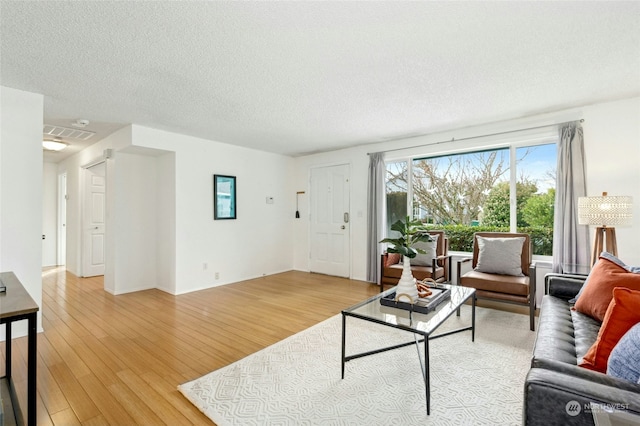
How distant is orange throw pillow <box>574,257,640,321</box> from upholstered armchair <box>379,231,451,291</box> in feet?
5.92

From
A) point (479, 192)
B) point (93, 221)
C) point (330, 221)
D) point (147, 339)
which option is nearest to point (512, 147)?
point (479, 192)

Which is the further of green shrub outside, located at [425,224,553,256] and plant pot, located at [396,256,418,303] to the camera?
green shrub outside, located at [425,224,553,256]

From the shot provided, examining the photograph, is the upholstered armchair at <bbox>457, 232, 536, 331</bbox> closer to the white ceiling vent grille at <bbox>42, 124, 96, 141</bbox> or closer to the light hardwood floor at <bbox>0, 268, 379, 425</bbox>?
the light hardwood floor at <bbox>0, 268, 379, 425</bbox>

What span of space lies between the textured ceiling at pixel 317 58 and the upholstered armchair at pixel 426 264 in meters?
1.71

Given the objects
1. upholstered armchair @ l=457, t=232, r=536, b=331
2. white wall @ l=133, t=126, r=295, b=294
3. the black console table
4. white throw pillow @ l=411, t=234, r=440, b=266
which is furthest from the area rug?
white wall @ l=133, t=126, r=295, b=294

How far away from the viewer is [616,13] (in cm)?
184

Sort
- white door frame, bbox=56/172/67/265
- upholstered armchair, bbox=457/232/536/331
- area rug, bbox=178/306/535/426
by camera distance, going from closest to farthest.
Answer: area rug, bbox=178/306/535/426
upholstered armchair, bbox=457/232/536/331
white door frame, bbox=56/172/67/265

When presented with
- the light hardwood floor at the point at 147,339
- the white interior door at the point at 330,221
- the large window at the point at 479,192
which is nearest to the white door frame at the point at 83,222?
the light hardwood floor at the point at 147,339

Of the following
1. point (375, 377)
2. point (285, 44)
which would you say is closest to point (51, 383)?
point (375, 377)

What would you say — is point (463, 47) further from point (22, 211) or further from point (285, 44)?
point (22, 211)

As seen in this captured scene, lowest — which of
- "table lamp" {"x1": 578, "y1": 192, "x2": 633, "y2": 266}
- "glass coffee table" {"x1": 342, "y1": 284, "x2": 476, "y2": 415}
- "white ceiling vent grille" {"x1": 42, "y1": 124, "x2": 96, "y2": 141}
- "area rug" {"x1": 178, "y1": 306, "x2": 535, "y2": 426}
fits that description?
"area rug" {"x1": 178, "y1": 306, "x2": 535, "y2": 426}

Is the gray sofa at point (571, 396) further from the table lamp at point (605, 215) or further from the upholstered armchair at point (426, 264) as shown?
the upholstered armchair at point (426, 264)

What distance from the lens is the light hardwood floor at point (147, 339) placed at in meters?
1.87

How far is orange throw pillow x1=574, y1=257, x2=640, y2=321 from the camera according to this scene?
191 centimetres
